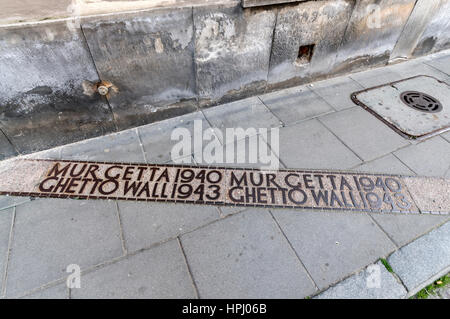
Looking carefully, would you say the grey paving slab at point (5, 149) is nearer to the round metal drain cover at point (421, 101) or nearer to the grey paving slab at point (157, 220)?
the grey paving slab at point (157, 220)

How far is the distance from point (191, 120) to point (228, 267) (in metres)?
2.19

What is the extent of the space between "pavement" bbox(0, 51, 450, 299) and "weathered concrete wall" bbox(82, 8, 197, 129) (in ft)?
2.28

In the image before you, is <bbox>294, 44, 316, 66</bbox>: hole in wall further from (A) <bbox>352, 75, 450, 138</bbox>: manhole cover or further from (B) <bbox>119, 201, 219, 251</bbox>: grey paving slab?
(B) <bbox>119, 201, 219, 251</bbox>: grey paving slab

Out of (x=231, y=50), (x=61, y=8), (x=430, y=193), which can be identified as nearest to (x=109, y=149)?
(x=61, y=8)

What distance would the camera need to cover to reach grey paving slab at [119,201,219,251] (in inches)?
94.6

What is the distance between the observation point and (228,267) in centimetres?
221

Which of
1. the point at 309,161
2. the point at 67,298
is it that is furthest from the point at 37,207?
the point at 309,161

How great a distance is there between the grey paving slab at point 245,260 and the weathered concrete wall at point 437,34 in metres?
5.11

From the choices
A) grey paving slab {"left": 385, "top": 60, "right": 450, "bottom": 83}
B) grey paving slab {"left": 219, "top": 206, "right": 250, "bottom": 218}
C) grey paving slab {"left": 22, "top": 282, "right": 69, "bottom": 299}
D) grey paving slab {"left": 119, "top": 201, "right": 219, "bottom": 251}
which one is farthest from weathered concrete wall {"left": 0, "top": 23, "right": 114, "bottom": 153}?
grey paving slab {"left": 385, "top": 60, "right": 450, "bottom": 83}

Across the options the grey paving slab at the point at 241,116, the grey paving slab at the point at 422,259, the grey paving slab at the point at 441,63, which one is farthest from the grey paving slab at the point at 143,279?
the grey paving slab at the point at 441,63

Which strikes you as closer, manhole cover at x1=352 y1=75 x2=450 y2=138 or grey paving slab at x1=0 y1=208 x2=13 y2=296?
grey paving slab at x1=0 y1=208 x2=13 y2=296

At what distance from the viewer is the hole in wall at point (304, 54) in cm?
400

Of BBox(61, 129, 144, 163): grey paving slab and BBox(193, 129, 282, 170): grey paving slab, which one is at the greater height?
BBox(61, 129, 144, 163): grey paving slab

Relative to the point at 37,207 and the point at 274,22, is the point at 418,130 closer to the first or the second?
the point at 274,22
